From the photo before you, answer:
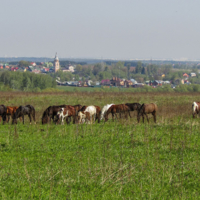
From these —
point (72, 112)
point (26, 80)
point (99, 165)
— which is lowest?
point (26, 80)

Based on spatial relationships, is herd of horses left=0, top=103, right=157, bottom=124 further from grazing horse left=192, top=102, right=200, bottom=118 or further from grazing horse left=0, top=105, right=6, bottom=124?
grazing horse left=192, top=102, right=200, bottom=118

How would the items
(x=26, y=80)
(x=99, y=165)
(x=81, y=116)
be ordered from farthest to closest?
(x=26, y=80), (x=81, y=116), (x=99, y=165)

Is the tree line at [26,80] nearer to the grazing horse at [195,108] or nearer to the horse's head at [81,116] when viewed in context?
the grazing horse at [195,108]

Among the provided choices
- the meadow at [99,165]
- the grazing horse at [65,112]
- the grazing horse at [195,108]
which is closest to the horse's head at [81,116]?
the grazing horse at [65,112]

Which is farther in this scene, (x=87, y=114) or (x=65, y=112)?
(x=87, y=114)

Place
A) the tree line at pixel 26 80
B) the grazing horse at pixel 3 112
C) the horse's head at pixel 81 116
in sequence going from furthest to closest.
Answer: the tree line at pixel 26 80
the grazing horse at pixel 3 112
the horse's head at pixel 81 116

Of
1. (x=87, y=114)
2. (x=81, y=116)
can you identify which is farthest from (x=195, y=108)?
(x=81, y=116)

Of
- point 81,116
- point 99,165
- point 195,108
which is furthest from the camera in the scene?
point 195,108

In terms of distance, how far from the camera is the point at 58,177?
883 centimetres

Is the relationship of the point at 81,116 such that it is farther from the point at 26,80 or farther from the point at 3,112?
the point at 26,80

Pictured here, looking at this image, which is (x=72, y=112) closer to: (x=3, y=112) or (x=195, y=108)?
(x=3, y=112)

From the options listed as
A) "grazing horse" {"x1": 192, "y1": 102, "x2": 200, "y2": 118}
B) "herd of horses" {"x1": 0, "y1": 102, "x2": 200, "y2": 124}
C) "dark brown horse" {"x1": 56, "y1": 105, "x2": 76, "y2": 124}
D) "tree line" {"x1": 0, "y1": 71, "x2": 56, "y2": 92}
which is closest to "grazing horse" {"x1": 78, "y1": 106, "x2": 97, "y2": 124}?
"herd of horses" {"x1": 0, "y1": 102, "x2": 200, "y2": 124}

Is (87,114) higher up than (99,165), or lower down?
lower down

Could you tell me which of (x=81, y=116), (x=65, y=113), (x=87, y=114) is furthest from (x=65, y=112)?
(x=87, y=114)
